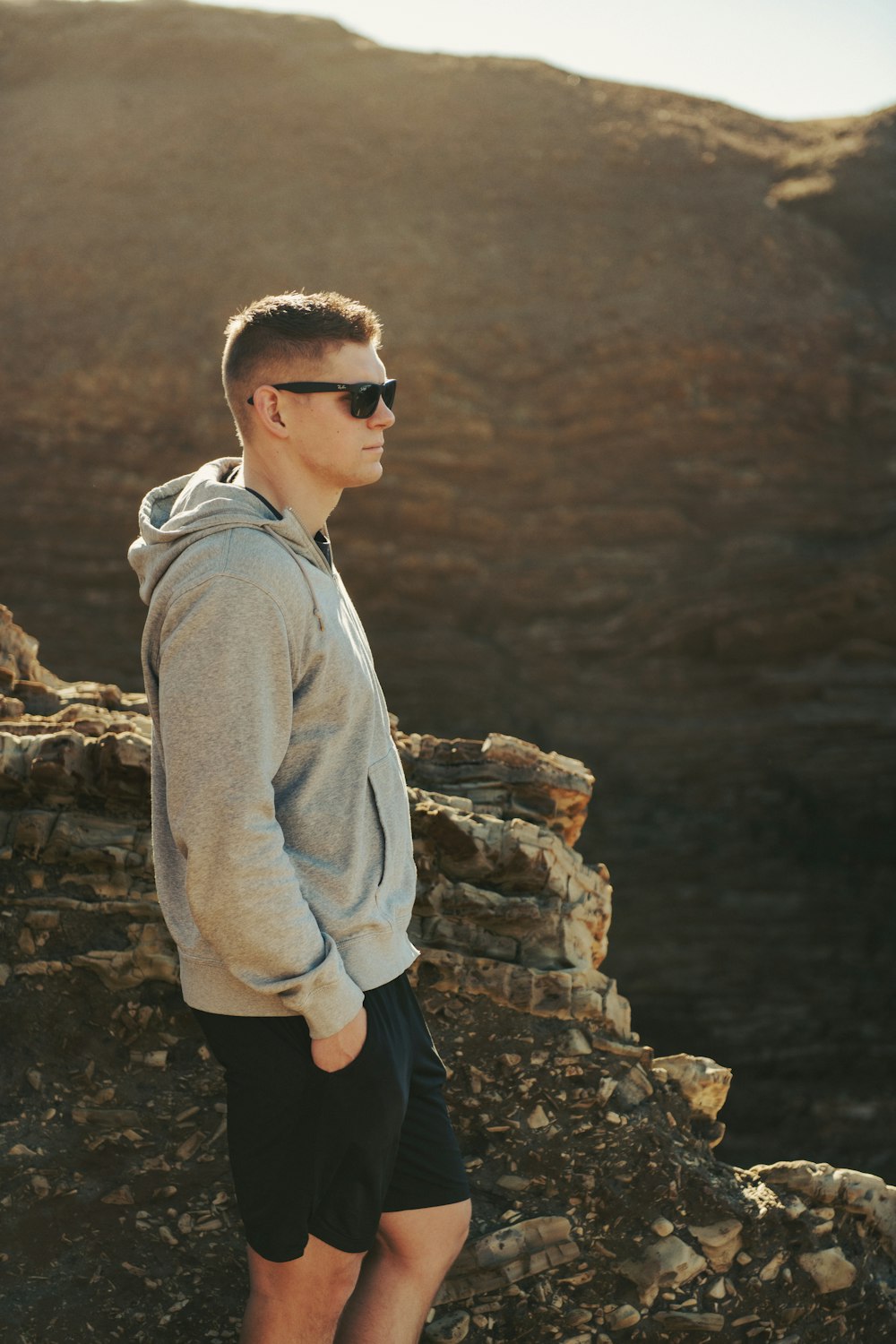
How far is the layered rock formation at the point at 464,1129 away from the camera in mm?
2965

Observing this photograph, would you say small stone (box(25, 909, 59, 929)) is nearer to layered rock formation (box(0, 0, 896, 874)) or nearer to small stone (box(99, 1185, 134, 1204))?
small stone (box(99, 1185, 134, 1204))

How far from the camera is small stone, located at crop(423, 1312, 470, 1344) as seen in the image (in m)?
2.89

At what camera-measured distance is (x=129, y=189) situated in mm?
14969

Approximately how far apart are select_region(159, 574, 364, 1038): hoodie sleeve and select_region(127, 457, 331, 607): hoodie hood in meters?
0.13

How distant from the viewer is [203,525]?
6.35 ft

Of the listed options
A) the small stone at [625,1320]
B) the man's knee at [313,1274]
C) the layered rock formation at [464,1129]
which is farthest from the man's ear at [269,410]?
the small stone at [625,1320]

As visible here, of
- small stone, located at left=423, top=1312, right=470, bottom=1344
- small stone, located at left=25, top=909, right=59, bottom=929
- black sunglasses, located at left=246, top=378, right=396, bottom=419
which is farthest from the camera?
small stone, located at left=25, top=909, right=59, bottom=929

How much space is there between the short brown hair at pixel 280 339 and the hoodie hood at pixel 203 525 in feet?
0.53

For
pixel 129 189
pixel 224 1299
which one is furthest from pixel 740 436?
pixel 224 1299

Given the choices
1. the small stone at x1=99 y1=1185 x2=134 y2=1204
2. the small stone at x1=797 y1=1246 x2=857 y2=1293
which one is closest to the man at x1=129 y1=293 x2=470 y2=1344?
the small stone at x1=99 y1=1185 x2=134 y2=1204

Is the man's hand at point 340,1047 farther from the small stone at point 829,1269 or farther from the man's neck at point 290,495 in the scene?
the small stone at point 829,1269

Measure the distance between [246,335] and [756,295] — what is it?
43.4 feet

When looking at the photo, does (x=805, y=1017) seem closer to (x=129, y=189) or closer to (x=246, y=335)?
(x=246, y=335)

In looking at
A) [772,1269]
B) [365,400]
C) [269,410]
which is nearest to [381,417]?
[365,400]
